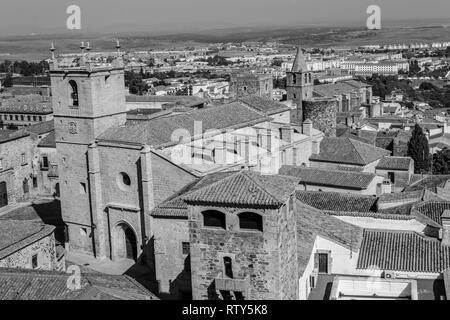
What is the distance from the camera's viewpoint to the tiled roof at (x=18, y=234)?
19.7 meters

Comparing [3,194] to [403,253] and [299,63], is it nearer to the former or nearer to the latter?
[299,63]

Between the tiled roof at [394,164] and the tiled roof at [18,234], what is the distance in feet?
62.2

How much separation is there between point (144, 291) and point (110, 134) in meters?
10.0

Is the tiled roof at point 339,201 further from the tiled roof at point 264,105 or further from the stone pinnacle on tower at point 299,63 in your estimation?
the stone pinnacle on tower at point 299,63

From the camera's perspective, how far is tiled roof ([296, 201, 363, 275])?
57.0ft

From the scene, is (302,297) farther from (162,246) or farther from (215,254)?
(162,246)

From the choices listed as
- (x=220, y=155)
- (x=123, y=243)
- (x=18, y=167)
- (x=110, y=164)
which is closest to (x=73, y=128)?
(x=110, y=164)

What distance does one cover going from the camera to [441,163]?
42.5 meters

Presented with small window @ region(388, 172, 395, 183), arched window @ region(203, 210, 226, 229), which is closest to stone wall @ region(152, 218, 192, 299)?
arched window @ region(203, 210, 226, 229)

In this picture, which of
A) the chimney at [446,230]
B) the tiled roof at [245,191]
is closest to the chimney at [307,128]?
the chimney at [446,230]

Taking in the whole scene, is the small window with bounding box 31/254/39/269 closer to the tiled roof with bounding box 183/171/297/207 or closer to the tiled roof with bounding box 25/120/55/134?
the tiled roof with bounding box 183/171/297/207

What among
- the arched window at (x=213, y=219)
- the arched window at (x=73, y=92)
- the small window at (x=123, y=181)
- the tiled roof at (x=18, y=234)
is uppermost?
the arched window at (x=73, y=92)

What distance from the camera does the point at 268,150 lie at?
29.8m
